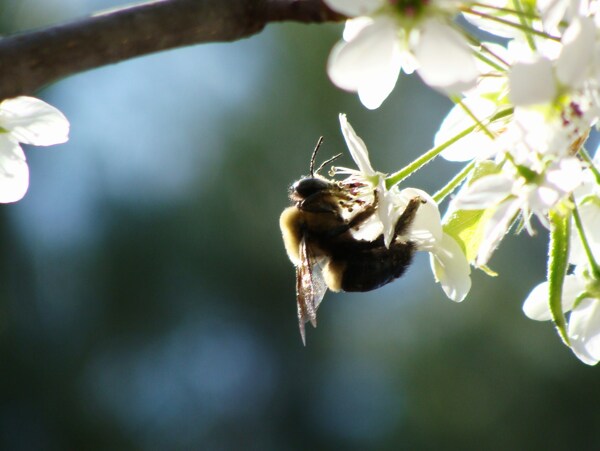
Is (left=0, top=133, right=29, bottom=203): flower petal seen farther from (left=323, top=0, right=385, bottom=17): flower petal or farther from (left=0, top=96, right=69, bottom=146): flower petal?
(left=323, top=0, right=385, bottom=17): flower petal

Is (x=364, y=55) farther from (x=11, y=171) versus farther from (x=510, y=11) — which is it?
(x=11, y=171)

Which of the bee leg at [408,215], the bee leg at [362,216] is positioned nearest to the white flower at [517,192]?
the bee leg at [408,215]

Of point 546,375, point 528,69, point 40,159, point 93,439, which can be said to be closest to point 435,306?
point 546,375

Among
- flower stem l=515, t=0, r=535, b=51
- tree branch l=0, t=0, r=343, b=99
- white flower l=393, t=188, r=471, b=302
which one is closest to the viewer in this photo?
tree branch l=0, t=0, r=343, b=99

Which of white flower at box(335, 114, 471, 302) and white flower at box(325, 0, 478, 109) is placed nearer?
white flower at box(325, 0, 478, 109)

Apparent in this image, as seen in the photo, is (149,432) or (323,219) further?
(149,432)

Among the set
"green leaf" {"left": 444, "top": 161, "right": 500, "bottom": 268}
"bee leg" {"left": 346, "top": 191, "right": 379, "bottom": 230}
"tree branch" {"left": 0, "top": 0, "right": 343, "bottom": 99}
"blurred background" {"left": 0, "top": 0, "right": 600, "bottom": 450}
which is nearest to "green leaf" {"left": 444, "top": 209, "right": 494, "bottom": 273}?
"green leaf" {"left": 444, "top": 161, "right": 500, "bottom": 268}

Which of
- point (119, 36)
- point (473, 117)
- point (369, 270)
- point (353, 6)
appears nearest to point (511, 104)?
point (473, 117)

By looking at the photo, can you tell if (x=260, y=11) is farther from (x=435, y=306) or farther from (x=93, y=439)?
(x=93, y=439)
